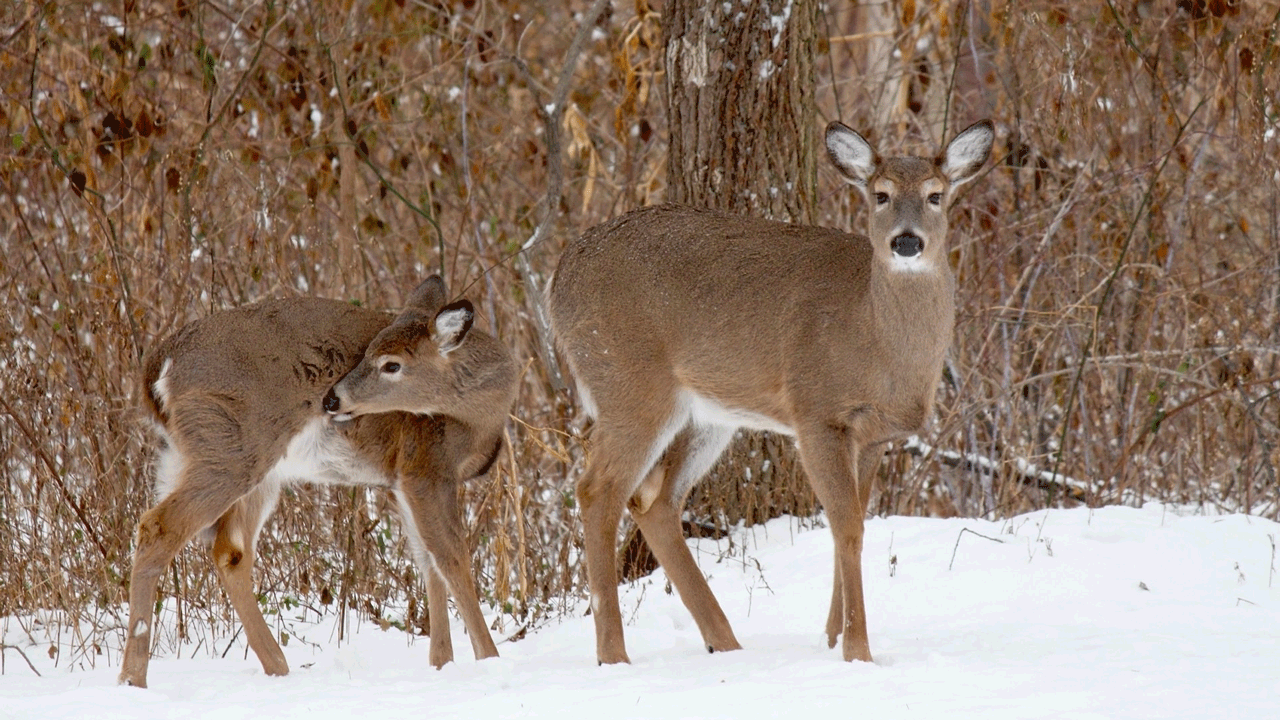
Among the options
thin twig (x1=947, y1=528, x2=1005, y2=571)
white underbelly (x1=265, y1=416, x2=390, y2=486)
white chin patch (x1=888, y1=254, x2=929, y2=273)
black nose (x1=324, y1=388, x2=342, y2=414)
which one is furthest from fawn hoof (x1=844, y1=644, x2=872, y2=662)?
black nose (x1=324, y1=388, x2=342, y2=414)

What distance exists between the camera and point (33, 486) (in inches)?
326

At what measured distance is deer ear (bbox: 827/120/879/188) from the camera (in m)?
6.09

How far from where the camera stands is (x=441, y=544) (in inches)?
244

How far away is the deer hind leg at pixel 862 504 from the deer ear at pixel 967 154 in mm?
1160

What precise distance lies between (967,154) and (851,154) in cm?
47

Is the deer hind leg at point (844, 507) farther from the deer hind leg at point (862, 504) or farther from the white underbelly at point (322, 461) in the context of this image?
the white underbelly at point (322, 461)

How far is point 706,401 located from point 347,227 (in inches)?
177

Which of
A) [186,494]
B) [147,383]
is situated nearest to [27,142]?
[147,383]

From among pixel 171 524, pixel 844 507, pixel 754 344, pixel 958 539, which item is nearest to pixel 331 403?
pixel 171 524

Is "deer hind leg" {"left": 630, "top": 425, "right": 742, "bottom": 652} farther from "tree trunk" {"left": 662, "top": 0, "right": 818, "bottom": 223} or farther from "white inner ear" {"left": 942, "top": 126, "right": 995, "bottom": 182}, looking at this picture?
"white inner ear" {"left": 942, "top": 126, "right": 995, "bottom": 182}

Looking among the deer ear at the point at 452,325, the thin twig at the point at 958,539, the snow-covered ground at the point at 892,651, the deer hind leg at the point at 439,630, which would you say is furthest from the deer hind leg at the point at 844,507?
the deer hind leg at the point at 439,630

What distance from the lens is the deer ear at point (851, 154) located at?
20.0 ft

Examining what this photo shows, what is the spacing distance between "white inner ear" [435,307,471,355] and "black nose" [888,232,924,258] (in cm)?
188

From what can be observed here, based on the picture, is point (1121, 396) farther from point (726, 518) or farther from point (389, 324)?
point (389, 324)
